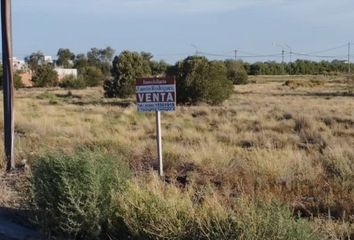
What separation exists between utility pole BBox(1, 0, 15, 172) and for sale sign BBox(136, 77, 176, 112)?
312 cm

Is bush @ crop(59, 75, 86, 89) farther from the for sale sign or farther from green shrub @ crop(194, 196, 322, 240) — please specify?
green shrub @ crop(194, 196, 322, 240)

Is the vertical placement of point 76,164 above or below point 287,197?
above

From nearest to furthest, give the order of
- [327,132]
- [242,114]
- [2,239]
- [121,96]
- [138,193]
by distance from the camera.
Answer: [138,193] → [2,239] → [327,132] → [242,114] → [121,96]

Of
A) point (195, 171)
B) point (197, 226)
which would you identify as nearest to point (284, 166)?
point (195, 171)

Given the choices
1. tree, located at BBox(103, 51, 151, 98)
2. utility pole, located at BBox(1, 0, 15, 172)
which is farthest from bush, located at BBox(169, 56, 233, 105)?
utility pole, located at BBox(1, 0, 15, 172)

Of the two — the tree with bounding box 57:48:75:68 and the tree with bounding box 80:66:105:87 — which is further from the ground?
the tree with bounding box 57:48:75:68

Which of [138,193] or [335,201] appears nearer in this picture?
[138,193]

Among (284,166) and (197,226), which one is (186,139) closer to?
(284,166)

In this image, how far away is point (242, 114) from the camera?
106 feet

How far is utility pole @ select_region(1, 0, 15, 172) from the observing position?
40.9 ft

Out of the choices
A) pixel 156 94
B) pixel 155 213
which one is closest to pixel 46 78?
pixel 156 94

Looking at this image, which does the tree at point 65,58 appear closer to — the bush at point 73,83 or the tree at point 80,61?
the tree at point 80,61

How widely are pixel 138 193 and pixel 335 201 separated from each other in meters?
3.00

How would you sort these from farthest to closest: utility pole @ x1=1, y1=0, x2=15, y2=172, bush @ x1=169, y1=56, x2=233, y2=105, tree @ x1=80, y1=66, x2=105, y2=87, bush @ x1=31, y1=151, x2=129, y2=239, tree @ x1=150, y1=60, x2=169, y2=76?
tree @ x1=80, y1=66, x2=105, y2=87 < tree @ x1=150, y1=60, x2=169, y2=76 < bush @ x1=169, y1=56, x2=233, y2=105 < utility pole @ x1=1, y1=0, x2=15, y2=172 < bush @ x1=31, y1=151, x2=129, y2=239
